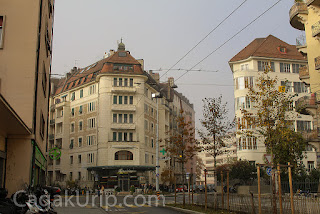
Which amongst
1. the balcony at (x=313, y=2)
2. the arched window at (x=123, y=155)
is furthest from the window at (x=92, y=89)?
the balcony at (x=313, y=2)

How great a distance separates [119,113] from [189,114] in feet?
151

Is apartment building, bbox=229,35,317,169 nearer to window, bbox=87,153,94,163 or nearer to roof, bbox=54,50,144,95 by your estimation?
roof, bbox=54,50,144,95

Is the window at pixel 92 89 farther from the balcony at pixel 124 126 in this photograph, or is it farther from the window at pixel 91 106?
the balcony at pixel 124 126

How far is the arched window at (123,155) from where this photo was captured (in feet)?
197

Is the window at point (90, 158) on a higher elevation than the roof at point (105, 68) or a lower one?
lower

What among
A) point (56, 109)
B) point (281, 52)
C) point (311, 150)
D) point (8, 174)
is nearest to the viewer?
point (8, 174)

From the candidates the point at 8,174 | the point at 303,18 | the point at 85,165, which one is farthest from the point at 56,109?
the point at 8,174

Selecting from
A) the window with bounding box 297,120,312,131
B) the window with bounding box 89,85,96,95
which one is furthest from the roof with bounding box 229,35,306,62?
the window with bounding box 89,85,96,95

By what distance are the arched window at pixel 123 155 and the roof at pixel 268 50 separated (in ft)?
72.6

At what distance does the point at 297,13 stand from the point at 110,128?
115 ft

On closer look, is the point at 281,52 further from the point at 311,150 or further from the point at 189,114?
the point at 189,114

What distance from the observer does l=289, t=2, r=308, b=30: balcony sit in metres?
34.1

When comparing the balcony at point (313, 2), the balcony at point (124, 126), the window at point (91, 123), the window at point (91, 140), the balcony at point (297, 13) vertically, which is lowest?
the window at point (91, 140)

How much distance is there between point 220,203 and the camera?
1989cm
